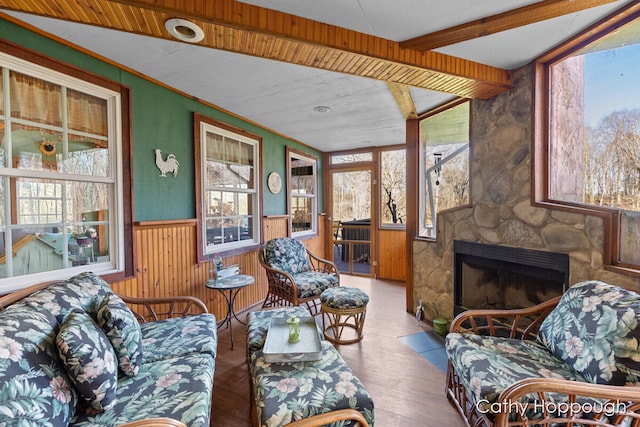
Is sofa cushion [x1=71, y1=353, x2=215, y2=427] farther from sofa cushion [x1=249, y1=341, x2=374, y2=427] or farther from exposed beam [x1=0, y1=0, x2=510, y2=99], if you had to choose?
exposed beam [x1=0, y1=0, x2=510, y2=99]

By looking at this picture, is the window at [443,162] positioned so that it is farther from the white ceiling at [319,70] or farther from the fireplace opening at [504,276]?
the fireplace opening at [504,276]

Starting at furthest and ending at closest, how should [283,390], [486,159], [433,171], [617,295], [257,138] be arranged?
[257,138] → [433,171] → [486,159] → [617,295] → [283,390]

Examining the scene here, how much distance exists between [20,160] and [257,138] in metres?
2.49

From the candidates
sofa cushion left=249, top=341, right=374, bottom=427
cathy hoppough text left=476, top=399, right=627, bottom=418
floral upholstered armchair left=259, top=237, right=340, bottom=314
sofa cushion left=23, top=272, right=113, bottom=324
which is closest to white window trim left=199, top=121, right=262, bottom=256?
floral upholstered armchair left=259, top=237, right=340, bottom=314

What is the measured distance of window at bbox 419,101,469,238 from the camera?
2.92 metres

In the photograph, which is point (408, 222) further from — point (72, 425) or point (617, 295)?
point (72, 425)

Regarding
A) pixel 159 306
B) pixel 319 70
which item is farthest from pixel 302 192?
pixel 159 306

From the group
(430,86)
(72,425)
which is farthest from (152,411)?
(430,86)

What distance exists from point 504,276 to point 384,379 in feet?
4.84

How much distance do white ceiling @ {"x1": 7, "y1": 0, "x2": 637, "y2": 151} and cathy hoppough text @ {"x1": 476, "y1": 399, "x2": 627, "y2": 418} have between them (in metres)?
2.03

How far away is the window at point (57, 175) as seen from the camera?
68.1 inches

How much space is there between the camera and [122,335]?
4.78 feet

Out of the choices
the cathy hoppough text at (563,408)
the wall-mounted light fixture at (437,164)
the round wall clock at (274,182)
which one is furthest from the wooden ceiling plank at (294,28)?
the round wall clock at (274,182)

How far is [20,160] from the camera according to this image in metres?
1.77
